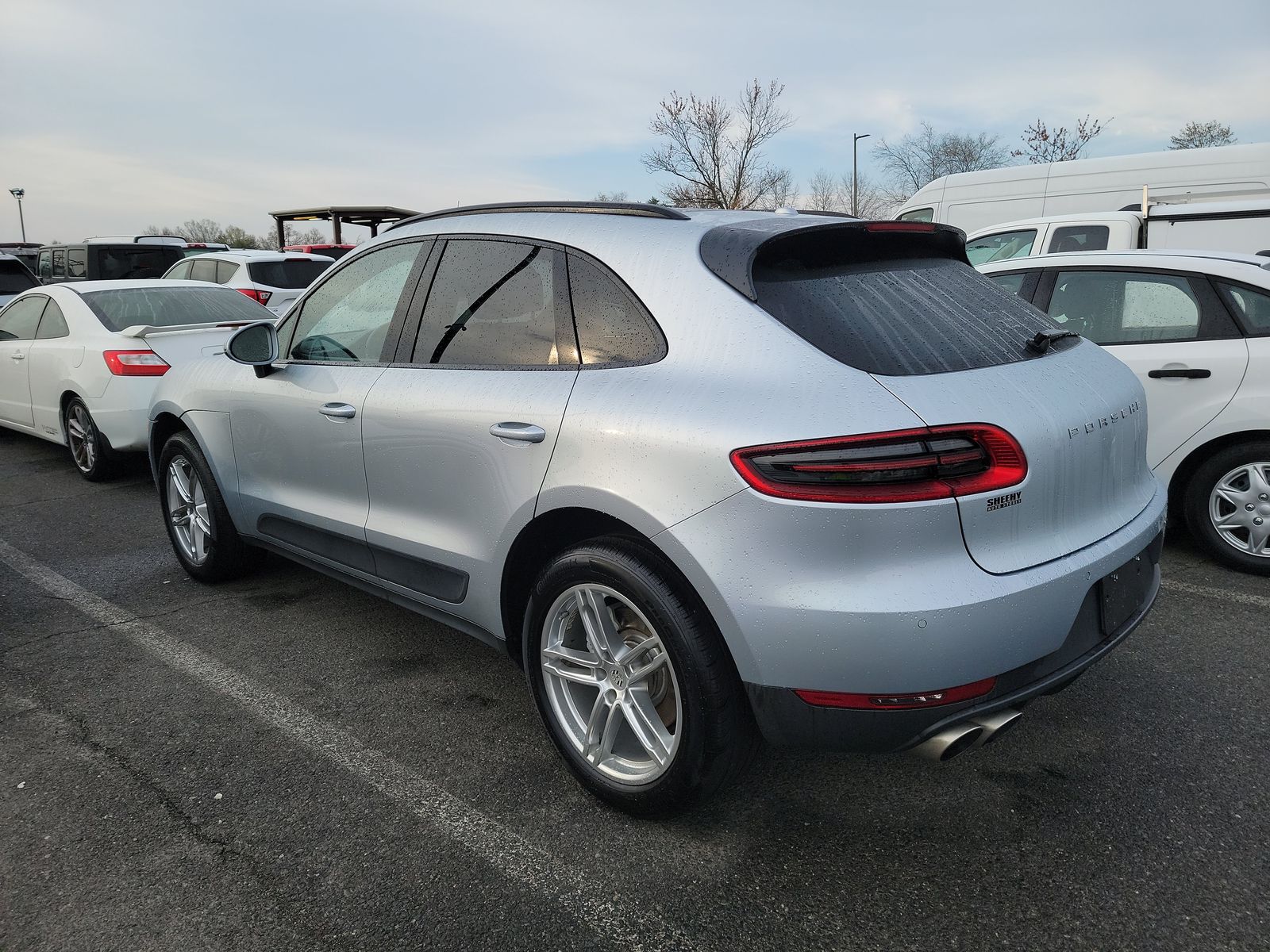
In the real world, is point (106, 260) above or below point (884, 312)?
above

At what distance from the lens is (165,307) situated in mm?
7266

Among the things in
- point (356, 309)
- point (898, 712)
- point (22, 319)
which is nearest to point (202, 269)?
point (22, 319)

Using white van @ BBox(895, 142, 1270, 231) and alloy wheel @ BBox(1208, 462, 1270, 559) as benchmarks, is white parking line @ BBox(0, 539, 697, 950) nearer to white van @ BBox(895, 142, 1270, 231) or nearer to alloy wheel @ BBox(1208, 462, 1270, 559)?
alloy wheel @ BBox(1208, 462, 1270, 559)

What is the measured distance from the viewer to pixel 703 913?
2250 millimetres

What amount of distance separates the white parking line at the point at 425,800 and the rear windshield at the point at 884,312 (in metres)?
1.44

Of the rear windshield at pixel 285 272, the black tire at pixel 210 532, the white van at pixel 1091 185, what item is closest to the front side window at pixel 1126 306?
the black tire at pixel 210 532

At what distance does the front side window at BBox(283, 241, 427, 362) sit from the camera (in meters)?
3.43

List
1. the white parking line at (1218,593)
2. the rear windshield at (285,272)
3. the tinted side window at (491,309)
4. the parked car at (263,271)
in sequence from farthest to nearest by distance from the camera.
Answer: the rear windshield at (285,272), the parked car at (263,271), the white parking line at (1218,593), the tinted side window at (491,309)

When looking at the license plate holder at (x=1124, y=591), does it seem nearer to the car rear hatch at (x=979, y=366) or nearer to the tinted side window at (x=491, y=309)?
the car rear hatch at (x=979, y=366)

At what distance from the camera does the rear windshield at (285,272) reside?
12125mm

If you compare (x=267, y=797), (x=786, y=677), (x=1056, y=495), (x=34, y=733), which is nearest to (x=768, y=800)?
(x=786, y=677)

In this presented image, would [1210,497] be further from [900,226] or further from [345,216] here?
[345,216]

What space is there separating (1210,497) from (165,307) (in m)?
7.14

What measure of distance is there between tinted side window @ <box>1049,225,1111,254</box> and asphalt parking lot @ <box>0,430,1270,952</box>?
569 centimetres
